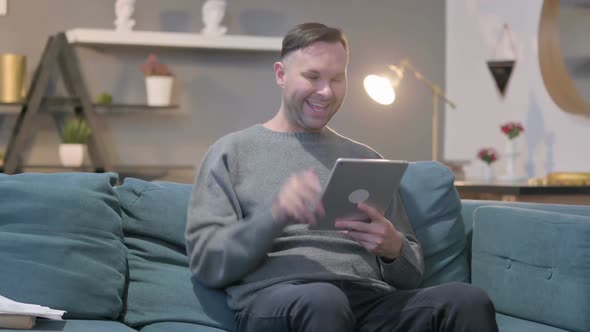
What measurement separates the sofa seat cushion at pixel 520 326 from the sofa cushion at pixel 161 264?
702mm

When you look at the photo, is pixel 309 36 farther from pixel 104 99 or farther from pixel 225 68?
pixel 225 68

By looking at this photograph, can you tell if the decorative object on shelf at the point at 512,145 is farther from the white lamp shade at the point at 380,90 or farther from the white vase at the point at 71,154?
the white vase at the point at 71,154

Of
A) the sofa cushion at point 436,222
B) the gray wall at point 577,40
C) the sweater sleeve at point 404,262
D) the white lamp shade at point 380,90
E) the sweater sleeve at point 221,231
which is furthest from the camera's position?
the gray wall at point 577,40

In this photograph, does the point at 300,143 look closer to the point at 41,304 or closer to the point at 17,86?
the point at 41,304

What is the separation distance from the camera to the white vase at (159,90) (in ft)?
16.9

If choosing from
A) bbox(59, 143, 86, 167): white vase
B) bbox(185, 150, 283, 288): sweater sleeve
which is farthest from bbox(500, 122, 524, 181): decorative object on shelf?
bbox(185, 150, 283, 288): sweater sleeve

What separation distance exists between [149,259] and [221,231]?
0.39m

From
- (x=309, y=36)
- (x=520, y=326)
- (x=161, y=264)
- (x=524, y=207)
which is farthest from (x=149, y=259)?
(x=524, y=207)

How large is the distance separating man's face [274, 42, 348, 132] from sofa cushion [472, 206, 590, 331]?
571 millimetres

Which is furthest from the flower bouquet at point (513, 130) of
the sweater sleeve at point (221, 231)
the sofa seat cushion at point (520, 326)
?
the sweater sleeve at point (221, 231)

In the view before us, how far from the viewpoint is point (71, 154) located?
4.97m

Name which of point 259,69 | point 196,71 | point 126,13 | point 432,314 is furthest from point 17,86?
point 432,314

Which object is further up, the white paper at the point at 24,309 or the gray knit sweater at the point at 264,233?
the gray knit sweater at the point at 264,233

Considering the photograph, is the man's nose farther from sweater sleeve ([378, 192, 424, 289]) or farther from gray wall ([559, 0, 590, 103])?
gray wall ([559, 0, 590, 103])
